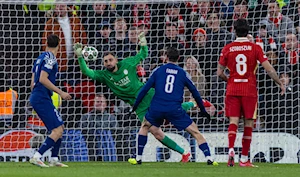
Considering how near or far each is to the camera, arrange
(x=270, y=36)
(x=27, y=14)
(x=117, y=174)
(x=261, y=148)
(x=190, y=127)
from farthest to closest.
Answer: (x=27, y=14), (x=270, y=36), (x=261, y=148), (x=190, y=127), (x=117, y=174)

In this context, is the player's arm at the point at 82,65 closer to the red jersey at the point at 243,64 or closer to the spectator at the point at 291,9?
the red jersey at the point at 243,64

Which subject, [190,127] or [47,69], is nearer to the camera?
[47,69]

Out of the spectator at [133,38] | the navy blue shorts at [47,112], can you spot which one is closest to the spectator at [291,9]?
the spectator at [133,38]

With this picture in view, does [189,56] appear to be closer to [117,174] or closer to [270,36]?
[270,36]

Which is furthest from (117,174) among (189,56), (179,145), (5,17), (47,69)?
(5,17)

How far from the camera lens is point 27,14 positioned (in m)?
16.0

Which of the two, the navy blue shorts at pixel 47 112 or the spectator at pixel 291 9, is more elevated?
A: the spectator at pixel 291 9

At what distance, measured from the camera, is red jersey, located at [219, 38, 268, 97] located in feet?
37.4

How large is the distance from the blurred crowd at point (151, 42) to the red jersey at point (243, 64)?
10.2ft

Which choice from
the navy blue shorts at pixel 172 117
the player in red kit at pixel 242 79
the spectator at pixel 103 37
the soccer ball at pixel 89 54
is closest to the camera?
the player in red kit at pixel 242 79

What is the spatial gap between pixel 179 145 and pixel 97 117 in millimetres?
1675

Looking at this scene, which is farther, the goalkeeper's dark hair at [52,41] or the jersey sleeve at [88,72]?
the jersey sleeve at [88,72]

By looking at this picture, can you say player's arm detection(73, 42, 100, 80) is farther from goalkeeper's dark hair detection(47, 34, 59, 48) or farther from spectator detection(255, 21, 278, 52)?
spectator detection(255, 21, 278, 52)

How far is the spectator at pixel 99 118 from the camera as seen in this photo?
14.8 m
